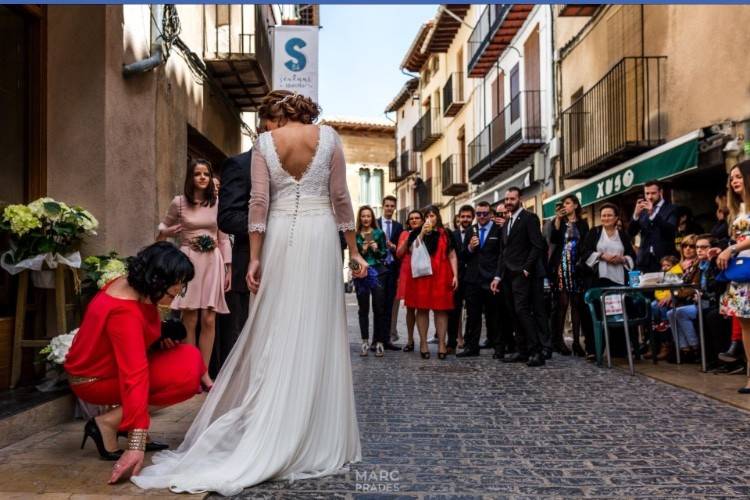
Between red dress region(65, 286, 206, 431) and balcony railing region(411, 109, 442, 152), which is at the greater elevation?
balcony railing region(411, 109, 442, 152)

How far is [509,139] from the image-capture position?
23.2 meters

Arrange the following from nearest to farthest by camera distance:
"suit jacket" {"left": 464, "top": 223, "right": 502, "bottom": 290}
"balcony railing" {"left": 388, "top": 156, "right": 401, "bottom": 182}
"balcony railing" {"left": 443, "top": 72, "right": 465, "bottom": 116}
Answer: "suit jacket" {"left": 464, "top": 223, "right": 502, "bottom": 290}, "balcony railing" {"left": 443, "top": 72, "right": 465, "bottom": 116}, "balcony railing" {"left": 388, "top": 156, "right": 401, "bottom": 182}

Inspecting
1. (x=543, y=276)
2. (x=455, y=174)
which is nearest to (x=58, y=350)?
(x=543, y=276)

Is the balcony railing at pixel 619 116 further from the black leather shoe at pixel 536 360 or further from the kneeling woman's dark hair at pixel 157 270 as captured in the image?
the kneeling woman's dark hair at pixel 157 270

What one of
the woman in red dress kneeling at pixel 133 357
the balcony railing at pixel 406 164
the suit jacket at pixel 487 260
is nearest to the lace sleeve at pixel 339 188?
the woman in red dress kneeling at pixel 133 357

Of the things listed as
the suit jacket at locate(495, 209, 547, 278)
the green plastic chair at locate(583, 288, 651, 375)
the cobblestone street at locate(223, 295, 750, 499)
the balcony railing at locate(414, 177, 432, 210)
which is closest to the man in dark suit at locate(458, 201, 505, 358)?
the suit jacket at locate(495, 209, 547, 278)

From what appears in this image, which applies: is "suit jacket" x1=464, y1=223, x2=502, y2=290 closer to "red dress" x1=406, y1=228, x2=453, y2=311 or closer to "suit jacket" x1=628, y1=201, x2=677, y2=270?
"red dress" x1=406, y1=228, x2=453, y2=311

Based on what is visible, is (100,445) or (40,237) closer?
(100,445)

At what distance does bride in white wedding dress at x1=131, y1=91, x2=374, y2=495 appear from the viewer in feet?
13.9

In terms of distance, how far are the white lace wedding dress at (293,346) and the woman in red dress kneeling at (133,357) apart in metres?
0.23

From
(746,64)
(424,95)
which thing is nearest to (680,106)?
(746,64)

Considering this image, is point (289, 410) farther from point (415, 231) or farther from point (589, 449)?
point (415, 231)

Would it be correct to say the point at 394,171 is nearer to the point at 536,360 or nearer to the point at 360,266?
the point at 536,360

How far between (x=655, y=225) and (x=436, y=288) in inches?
108
